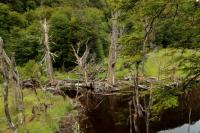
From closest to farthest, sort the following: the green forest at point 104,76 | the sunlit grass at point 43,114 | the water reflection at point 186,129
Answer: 1. the green forest at point 104,76
2. the sunlit grass at point 43,114
3. the water reflection at point 186,129

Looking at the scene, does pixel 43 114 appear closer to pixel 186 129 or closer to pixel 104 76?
pixel 186 129

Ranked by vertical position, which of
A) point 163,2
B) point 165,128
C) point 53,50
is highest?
point 163,2

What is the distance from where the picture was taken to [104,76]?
51.3 m

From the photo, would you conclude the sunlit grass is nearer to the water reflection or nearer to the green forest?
the green forest

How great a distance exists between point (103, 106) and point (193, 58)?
53.3ft

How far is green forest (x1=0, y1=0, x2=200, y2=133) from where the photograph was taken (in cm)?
2134

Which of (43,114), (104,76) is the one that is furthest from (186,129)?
(104,76)

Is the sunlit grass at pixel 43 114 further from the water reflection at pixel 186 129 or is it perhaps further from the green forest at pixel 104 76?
the water reflection at pixel 186 129

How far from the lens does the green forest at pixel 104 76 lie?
70.0 feet

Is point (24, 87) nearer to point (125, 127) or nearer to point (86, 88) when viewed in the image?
point (86, 88)

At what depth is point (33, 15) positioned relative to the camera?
73438 millimetres

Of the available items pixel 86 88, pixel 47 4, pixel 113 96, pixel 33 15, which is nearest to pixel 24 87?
pixel 86 88

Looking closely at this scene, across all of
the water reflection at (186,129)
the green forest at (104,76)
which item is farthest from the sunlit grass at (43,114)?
the water reflection at (186,129)

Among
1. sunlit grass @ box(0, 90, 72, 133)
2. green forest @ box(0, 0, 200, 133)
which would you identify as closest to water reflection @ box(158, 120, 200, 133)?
green forest @ box(0, 0, 200, 133)
